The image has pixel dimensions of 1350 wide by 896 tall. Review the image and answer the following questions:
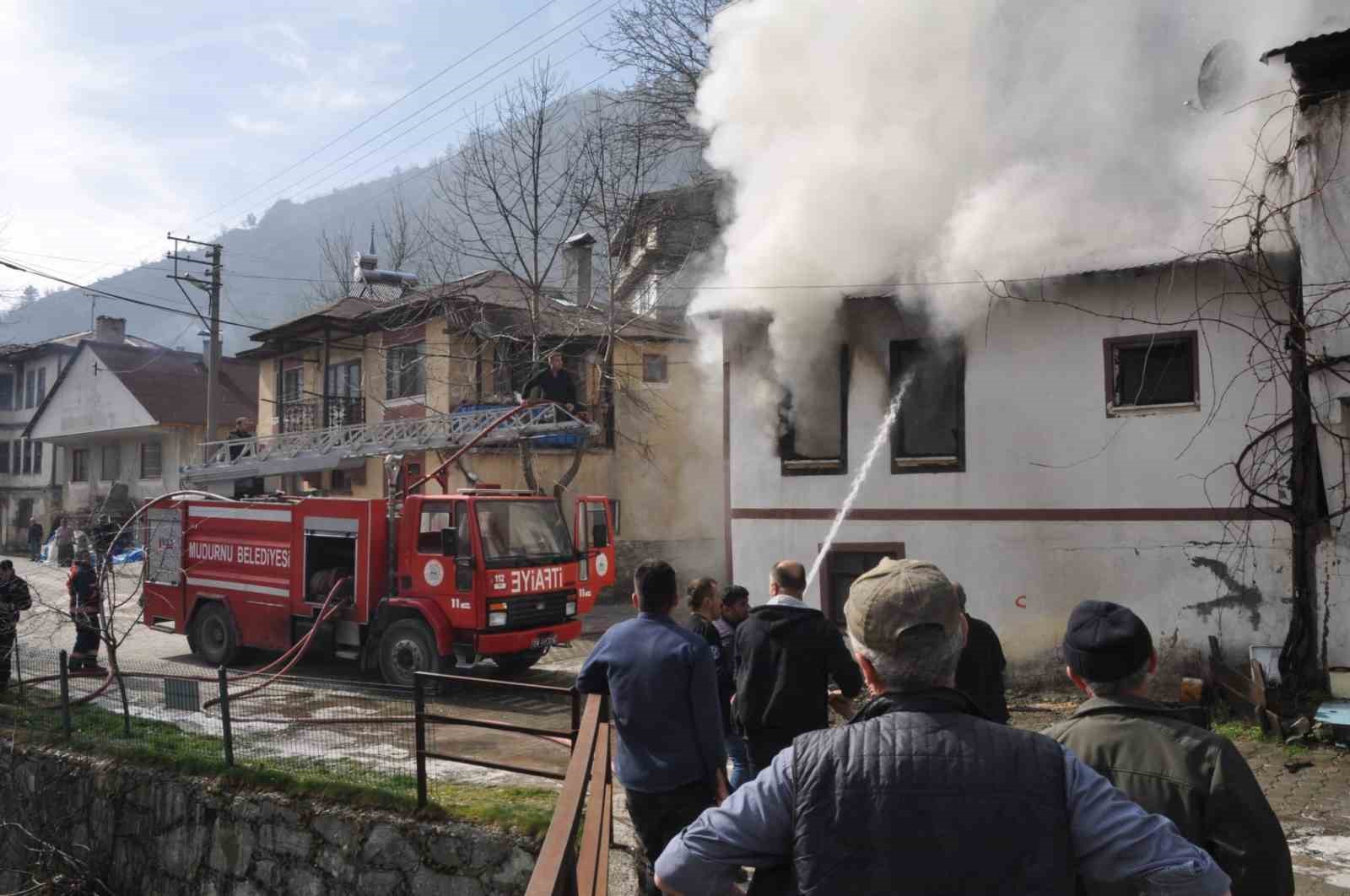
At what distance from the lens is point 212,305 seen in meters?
24.6

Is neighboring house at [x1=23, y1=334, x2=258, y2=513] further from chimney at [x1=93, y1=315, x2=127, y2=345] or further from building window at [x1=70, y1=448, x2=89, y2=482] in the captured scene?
chimney at [x1=93, y1=315, x2=127, y2=345]

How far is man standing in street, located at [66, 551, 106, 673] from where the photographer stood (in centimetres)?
1191

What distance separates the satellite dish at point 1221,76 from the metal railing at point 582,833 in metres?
10.5

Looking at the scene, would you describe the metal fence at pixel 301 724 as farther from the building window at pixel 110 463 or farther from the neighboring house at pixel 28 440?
the neighboring house at pixel 28 440

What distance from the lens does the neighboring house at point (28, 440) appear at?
41.7 metres

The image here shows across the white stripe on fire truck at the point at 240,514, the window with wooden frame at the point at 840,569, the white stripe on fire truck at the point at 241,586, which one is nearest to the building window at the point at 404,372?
the white stripe on fire truck at the point at 240,514

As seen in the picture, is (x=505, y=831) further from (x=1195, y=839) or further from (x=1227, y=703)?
(x=1227, y=703)

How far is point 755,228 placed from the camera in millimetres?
13484

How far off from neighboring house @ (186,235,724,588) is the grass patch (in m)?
9.46

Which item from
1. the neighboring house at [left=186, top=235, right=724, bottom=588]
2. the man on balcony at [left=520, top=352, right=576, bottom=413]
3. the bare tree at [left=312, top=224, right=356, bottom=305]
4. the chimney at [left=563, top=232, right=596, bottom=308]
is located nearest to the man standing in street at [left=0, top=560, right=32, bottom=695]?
the man on balcony at [left=520, top=352, right=576, bottom=413]

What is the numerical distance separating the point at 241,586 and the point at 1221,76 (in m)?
14.1

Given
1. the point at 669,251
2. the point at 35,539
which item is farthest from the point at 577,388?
the point at 35,539

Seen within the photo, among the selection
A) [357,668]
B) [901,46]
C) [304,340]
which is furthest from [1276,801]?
[304,340]

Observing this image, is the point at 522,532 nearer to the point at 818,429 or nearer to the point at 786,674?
the point at 818,429
